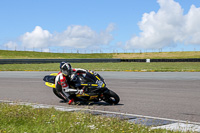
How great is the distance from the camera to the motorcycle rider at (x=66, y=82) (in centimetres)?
916

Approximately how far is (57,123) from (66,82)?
3.34 m

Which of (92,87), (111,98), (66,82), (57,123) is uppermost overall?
(66,82)

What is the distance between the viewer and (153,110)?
27.2ft

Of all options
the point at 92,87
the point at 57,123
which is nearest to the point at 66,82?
the point at 92,87

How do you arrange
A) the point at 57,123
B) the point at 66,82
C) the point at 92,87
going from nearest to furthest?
the point at 57,123
the point at 92,87
the point at 66,82

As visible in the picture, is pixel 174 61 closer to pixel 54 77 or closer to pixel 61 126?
pixel 54 77

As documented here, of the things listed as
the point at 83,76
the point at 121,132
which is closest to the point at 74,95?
the point at 83,76

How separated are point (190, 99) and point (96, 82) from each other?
10.7ft

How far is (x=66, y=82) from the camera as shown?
30.5 feet

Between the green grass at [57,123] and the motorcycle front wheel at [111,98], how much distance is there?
209 centimetres

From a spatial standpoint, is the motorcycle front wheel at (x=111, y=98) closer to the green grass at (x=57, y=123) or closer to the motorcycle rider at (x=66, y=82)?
the motorcycle rider at (x=66, y=82)

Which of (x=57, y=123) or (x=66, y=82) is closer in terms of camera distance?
(x=57, y=123)

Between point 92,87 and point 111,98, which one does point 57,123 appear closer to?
point 92,87

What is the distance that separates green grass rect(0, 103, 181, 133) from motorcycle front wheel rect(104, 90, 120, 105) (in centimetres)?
209
